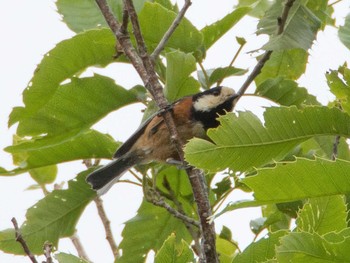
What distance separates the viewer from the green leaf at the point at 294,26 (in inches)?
99.8

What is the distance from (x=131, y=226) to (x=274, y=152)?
1243 mm

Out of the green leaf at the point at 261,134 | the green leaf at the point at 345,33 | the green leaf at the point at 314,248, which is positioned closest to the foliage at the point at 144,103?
the green leaf at the point at 345,33

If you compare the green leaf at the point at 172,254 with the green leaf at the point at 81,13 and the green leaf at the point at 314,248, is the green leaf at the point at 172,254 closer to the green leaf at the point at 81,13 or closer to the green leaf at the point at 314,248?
the green leaf at the point at 314,248

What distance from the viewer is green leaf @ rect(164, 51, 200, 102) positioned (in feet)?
8.77

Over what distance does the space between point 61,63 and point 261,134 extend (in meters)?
1.08

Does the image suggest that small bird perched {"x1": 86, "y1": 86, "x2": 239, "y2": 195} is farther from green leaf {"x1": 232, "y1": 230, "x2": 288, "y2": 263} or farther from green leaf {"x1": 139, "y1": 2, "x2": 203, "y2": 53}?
green leaf {"x1": 232, "y1": 230, "x2": 288, "y2": 263}

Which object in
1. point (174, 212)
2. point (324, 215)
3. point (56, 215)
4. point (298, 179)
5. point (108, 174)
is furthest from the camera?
point (108, 174)

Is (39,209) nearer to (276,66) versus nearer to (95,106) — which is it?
(95,106)

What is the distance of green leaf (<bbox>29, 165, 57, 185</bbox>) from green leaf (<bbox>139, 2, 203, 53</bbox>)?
844mm

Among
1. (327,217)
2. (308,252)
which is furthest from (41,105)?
(308,252)

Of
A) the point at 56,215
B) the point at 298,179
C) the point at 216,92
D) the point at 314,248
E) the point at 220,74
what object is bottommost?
the point at 314,248

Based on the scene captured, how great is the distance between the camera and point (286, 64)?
10.6ft

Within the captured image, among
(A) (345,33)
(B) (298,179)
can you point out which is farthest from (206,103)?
(B) (298,179)

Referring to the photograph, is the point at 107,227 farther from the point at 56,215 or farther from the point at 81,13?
the point at 81,13
